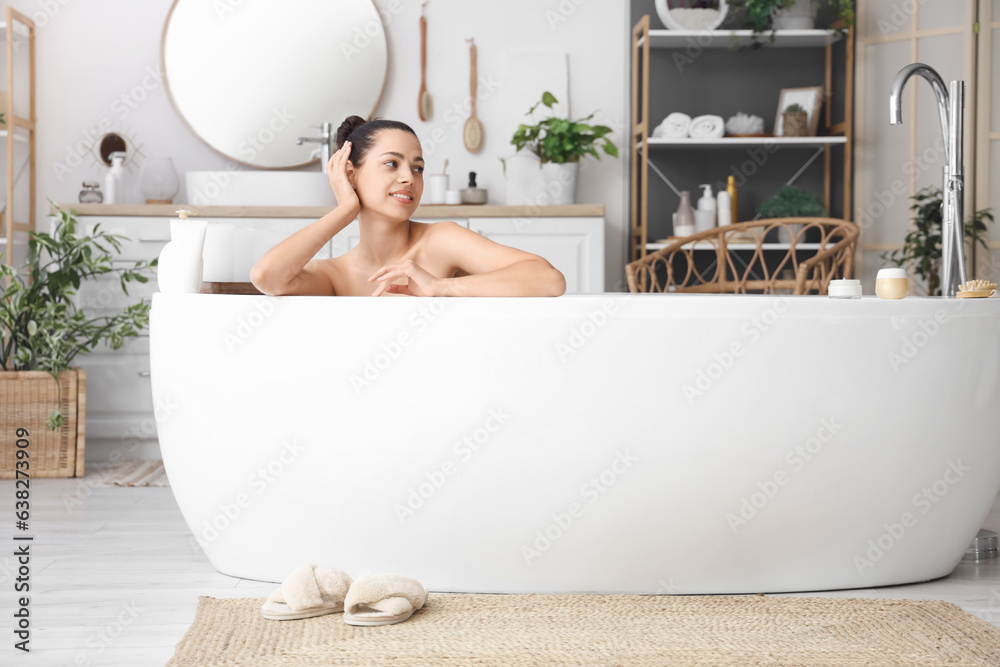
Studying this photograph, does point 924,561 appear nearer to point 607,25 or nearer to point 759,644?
point 759,644

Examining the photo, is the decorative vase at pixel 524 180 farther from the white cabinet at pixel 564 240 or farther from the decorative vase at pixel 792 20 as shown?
the decorative vase at pixel 792 20

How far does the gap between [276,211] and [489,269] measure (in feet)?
5.03

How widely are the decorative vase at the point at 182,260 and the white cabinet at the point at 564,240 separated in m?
1.57

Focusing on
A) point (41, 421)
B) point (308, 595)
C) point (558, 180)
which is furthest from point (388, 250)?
point (558, 180)

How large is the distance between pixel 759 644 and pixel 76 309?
2543 mm

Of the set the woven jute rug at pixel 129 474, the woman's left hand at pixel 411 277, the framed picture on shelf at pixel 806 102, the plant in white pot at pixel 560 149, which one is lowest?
the woven jute rug at pixel 129 474

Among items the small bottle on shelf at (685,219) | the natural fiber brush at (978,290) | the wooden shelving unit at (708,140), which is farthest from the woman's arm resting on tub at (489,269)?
the small bottle on shelf at (685,219)

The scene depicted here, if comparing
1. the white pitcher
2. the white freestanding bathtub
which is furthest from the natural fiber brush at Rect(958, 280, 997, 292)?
the white pitcher

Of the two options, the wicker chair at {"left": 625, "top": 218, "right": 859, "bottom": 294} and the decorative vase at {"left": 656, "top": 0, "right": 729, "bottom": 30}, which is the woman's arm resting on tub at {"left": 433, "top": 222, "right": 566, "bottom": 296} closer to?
the wicker chair at {"left": 625, "top": 218, "right": 859, "bottom": 294}

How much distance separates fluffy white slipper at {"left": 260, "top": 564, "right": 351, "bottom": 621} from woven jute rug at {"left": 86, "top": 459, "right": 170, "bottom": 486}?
1.32 m

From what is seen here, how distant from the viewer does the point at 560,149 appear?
3562 millimetres

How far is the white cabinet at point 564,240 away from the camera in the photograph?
132 inches

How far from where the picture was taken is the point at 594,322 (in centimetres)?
163

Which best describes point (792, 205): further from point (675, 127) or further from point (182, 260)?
point (182, 260)
